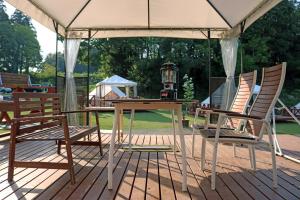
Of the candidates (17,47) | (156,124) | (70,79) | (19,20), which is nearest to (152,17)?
(70,79)

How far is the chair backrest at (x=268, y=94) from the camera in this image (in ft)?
9.66

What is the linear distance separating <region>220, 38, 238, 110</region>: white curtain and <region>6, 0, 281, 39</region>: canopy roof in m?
0.19

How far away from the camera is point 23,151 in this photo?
4.29 meters

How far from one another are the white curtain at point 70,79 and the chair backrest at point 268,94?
13.8 feet

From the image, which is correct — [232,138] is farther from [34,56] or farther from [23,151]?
[34,56]

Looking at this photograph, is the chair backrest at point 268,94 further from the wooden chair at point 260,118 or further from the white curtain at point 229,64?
the white curtain at point 229,64

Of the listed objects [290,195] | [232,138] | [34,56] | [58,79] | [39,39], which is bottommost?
[290,195]

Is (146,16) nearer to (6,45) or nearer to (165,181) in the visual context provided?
(165,181)

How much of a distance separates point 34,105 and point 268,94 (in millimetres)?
2360

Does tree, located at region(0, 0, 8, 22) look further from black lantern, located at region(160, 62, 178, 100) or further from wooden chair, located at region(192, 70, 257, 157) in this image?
black lantern, located at region(160, 62, 178, 100)

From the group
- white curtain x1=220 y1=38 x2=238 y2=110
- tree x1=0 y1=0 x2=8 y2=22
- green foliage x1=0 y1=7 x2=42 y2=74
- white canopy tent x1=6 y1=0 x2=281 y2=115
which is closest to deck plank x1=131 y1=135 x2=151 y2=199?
white canopy tent x1=6 y1=0 x2=281 y2=115

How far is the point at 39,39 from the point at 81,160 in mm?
45095

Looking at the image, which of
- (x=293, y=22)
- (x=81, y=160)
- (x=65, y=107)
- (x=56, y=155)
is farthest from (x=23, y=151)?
(x=293, y=22)

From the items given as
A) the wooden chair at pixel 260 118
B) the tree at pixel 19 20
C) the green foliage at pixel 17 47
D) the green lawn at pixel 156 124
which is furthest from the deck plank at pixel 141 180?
the tree at pixel 19 20
